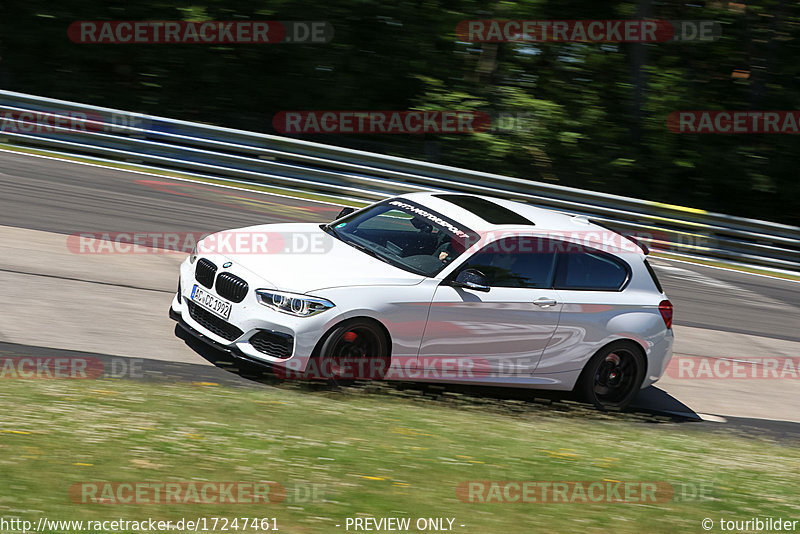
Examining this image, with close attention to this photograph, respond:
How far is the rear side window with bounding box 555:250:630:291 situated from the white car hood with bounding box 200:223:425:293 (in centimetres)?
153

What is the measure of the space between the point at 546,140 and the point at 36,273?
14.3m

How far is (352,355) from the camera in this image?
6898mm

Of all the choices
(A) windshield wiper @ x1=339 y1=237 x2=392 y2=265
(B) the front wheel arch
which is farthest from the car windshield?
(B) the front wheel arch

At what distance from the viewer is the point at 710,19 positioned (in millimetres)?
22266

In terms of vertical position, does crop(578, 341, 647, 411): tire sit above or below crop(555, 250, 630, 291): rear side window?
below

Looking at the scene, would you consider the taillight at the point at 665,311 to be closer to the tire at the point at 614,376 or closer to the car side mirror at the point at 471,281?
the tire at the point at 614,376

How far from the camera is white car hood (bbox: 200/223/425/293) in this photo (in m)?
6.77

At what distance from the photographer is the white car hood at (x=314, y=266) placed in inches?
267

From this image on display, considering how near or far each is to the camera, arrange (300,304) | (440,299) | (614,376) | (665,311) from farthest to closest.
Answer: (665,311), (614,376), (440,299), (300,304)

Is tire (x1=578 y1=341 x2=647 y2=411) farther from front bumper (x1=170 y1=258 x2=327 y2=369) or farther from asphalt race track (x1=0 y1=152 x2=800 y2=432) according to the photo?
front bumper (x1=170 y1=258 x2=327 y2=369)

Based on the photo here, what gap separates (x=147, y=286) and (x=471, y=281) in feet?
12.6

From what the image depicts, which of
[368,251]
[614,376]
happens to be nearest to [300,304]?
[368,251]

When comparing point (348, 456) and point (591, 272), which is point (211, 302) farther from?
point (591, 272)

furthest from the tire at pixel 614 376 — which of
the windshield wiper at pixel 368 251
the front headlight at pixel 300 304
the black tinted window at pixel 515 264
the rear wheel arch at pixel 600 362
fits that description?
the front headlight at pixel 300 304
